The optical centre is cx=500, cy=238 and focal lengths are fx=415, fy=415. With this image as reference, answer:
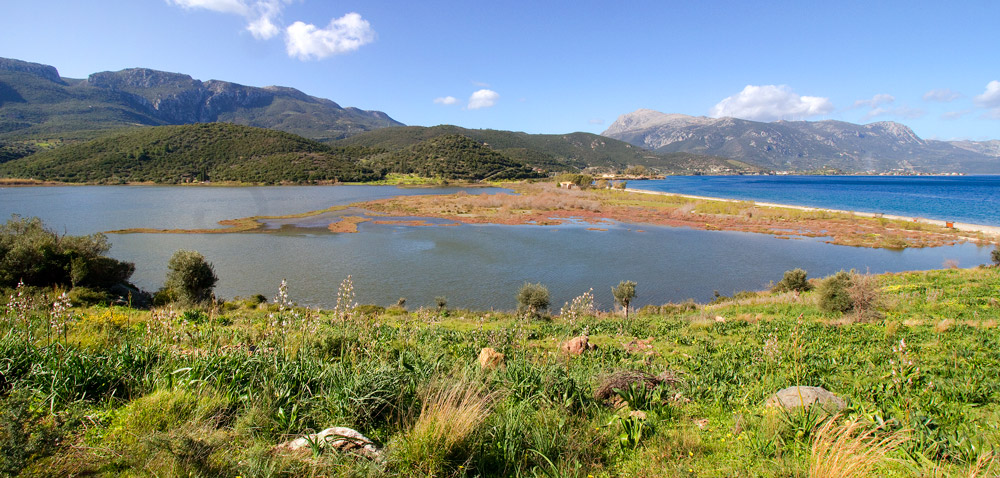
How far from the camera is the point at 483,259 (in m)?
31.4

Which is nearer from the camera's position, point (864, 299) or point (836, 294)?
point (864, 299)

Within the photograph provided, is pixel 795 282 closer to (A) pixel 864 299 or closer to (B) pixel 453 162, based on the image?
(A) pixel 864 299

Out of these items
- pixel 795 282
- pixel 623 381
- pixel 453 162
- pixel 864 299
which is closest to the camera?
pixel 623 381

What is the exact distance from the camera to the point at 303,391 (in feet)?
13.5

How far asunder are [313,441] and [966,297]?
21365 millimetres

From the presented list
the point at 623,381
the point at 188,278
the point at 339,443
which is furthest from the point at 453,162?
the point at 339,443

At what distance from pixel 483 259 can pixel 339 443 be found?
28.1m

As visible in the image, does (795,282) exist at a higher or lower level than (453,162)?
lower

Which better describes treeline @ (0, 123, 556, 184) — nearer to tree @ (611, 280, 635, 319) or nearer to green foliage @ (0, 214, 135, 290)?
green foliage @ (0, 214, 135, 290)

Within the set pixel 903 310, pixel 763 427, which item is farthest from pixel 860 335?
pixel 763 427

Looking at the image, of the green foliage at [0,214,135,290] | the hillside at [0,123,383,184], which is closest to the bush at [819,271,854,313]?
the green foliage at [0,214,135,290]

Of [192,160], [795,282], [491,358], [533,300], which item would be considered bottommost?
[533,300]

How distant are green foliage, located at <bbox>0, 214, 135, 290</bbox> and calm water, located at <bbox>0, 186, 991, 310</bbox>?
5156 millimetres

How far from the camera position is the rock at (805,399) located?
4.50 meters
